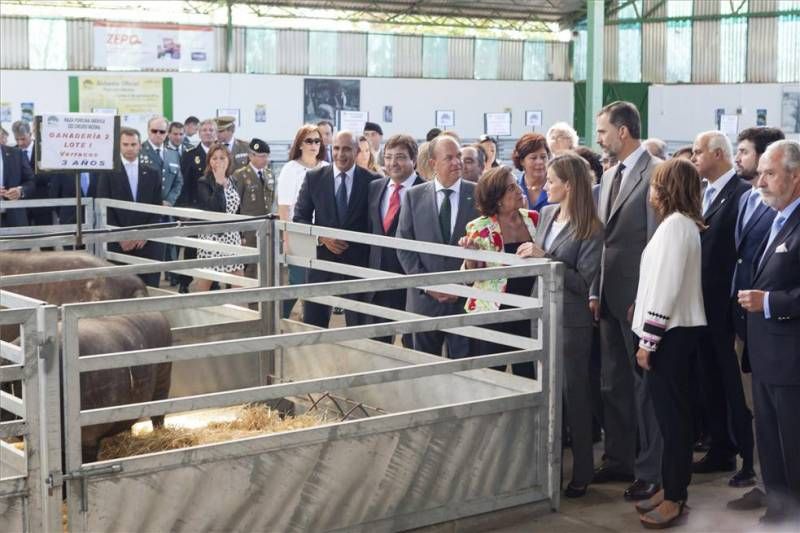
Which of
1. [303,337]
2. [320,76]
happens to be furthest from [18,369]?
[320,76]

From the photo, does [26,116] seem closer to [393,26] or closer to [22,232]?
[393,26]

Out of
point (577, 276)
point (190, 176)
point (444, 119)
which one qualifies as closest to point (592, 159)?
point (577, 276)

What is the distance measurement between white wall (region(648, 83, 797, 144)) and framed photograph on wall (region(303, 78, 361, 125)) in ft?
28.7

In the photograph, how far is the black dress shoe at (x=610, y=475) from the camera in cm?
615

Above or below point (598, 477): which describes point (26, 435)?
above

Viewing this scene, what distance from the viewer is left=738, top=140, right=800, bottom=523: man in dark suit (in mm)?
5086

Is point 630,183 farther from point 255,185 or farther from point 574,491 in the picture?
point 255,185

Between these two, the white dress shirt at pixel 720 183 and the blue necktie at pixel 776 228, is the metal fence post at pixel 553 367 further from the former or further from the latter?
the white dress shirt at pixel 720 183

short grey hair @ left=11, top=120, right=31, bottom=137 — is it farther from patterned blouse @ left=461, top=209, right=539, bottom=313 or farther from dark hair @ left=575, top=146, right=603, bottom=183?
patterned blouse @ left=461, top=209, right=539, bottom=313

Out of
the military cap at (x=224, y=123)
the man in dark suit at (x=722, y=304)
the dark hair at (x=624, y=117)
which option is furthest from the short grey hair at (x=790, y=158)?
the military cap at (x=224, y=123)

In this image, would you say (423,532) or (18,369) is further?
(423,532)

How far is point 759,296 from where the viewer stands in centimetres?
511

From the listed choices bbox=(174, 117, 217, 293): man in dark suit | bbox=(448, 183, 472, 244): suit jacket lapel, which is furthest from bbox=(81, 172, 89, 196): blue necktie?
bbox=(448, 183, 472, 244): suit jacket lapel

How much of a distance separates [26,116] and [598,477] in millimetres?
19893
